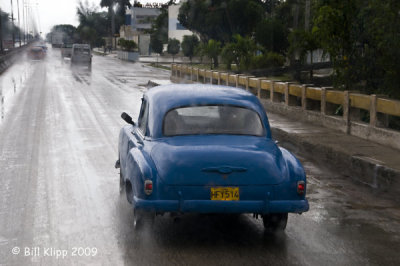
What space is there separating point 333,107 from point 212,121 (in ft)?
29.7

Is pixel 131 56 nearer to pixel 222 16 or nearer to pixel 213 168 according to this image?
pixel 222 16

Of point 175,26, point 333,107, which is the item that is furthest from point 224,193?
point 175,26

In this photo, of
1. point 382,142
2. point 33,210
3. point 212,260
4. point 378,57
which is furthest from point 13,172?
point 378,57

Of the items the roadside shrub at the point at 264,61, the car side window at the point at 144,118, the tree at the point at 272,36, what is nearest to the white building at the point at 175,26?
the tree at the point at 272,36

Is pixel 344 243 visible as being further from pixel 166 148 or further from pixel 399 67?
pixel 399 67

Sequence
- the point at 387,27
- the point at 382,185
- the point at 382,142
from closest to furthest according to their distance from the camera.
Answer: the point at 382,185 → the point at 382,142 → the point at 387,27

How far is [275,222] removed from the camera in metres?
7.18

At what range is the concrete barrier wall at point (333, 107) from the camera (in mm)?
12741

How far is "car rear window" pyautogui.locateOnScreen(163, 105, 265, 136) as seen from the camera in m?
7.36

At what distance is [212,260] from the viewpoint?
244 inches

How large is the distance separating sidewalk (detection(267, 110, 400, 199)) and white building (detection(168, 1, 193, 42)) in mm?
86402

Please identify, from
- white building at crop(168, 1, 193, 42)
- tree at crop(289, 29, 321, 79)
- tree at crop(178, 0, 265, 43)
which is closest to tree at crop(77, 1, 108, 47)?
white building at crop(168, 1, 193, 42)

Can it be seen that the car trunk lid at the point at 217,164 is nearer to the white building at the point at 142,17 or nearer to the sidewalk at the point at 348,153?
the sidewalk at the point at 348,153

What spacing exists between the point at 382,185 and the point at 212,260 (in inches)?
182
